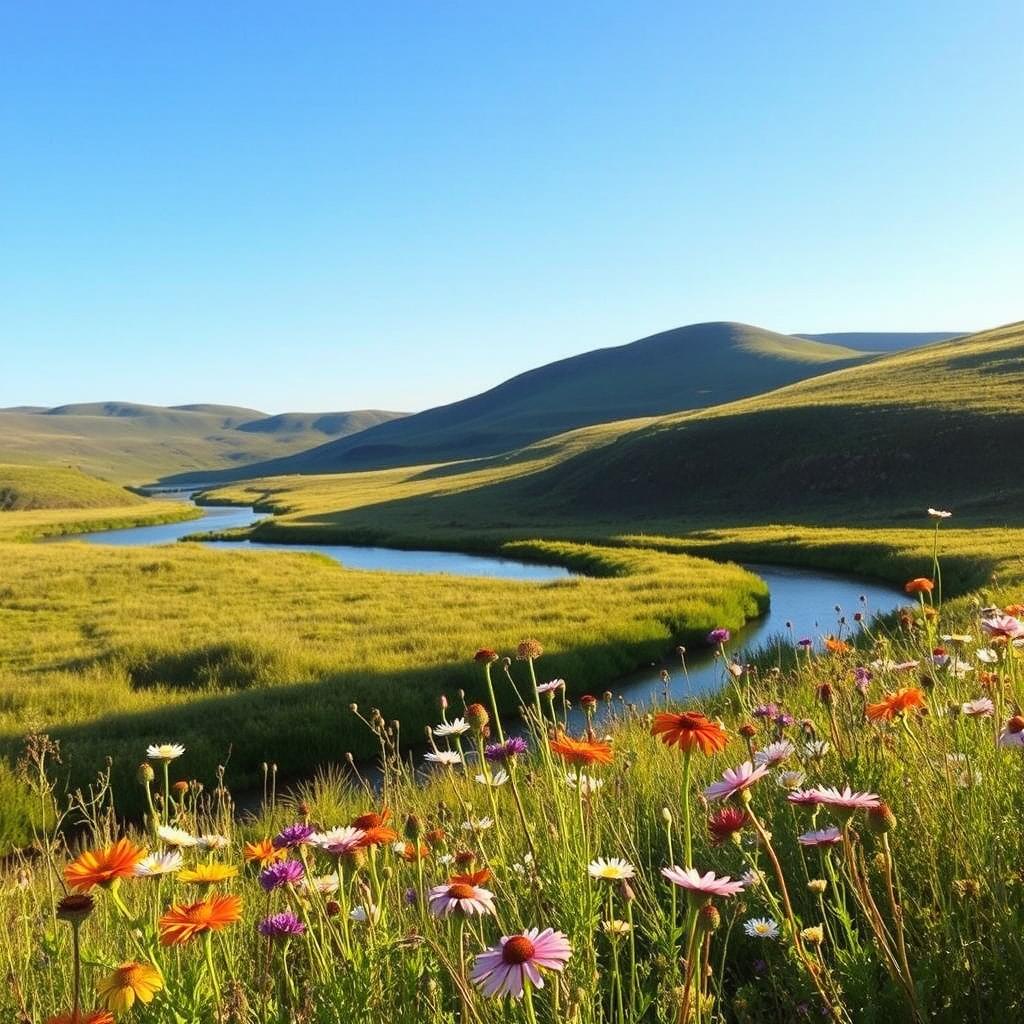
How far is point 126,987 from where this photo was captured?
68.9 inches

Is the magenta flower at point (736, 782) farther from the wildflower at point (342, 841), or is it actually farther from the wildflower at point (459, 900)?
the wildflower at point (342, 841)

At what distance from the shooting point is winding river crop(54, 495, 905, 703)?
17.0m

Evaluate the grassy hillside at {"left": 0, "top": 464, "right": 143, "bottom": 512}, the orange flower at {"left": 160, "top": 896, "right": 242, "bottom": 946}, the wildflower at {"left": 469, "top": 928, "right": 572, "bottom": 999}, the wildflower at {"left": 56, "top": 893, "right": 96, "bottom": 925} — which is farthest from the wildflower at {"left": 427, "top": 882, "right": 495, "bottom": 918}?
the grassy hillside at {"left": 0, "top": 464, "right": 143, "bottom": 512}

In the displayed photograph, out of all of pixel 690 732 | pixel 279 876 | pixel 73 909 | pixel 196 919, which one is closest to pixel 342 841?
pixel 279 876

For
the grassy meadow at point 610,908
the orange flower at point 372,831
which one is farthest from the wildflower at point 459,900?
the orange flower at point 372,831

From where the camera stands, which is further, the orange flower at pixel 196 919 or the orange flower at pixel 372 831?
the orange flower at pixel 372 831

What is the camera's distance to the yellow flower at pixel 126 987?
67.8 inches

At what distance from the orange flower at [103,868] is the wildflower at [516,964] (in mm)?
879

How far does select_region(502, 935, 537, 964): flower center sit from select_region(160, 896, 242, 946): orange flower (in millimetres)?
706

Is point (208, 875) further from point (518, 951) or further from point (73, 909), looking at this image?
point (518, 951)

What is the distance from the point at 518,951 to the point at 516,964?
3cm

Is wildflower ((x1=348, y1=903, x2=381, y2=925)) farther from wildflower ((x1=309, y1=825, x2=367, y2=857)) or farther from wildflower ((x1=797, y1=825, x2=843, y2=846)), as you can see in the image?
wildflower ((x1=797, y1=825, x2=843, y2=846))

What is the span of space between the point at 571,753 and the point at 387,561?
41.7 meters

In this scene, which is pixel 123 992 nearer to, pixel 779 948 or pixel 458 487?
pixel 779 948
